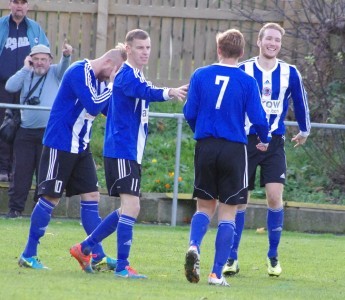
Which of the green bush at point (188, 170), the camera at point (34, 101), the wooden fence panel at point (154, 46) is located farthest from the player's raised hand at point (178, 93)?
the wooden fence panel at point (154, 46)

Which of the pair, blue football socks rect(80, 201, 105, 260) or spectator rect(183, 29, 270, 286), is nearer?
spectator rect(183, 29, 270, 286)

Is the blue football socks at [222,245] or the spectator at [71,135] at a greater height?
the spectator at [71,135]

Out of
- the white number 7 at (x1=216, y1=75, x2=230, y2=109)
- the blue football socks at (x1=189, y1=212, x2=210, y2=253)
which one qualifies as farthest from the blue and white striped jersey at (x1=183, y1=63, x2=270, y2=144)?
the blue football socks at (x1=189, y1=212, x2=210, y2=253)

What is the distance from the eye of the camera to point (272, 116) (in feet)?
36.6

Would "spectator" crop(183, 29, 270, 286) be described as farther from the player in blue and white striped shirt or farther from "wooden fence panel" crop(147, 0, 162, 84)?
"wooden fence panel" crop(147, 0, 162, 84)

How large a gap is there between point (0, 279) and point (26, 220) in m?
5.37

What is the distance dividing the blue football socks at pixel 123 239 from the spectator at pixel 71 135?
67 cm

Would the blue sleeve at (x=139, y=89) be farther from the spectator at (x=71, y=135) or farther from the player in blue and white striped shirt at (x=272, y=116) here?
the player in blue and white striped shirt at (x=272, y=116)

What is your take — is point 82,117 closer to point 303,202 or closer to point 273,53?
point 273,53

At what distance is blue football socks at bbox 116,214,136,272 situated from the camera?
10211mm

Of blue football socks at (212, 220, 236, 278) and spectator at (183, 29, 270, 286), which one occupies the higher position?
spectator at (183, 29, 270, 286)

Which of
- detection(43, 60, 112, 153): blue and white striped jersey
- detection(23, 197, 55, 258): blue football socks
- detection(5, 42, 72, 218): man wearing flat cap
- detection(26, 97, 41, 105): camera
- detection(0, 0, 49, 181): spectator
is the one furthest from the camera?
detection(0, 0, 49, 181): spectator

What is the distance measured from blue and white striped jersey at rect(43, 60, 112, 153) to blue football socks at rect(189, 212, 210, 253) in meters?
1.22

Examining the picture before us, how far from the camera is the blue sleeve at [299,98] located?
442 inches
